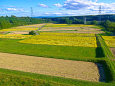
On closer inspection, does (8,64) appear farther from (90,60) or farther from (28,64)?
(90,60)

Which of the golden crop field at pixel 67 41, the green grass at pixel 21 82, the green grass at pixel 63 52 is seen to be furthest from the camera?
the golden crop field at pixel 67 41

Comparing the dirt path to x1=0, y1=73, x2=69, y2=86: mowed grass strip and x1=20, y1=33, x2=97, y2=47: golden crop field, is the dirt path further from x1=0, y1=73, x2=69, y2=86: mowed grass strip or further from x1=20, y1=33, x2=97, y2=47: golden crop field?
x1=20, y1=33, x2=97, y2=47: golden crop field

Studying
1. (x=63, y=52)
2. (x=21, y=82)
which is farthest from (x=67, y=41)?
(x=21, y=82)

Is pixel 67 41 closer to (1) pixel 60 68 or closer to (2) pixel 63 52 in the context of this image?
(2) pixel 63 52

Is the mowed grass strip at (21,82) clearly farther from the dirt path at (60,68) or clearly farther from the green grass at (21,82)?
the dirt path at (60,68)

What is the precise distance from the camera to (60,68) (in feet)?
51.5

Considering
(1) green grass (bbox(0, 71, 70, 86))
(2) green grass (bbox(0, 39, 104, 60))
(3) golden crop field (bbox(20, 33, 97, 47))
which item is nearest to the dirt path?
(2) green grass (bbox(0, 39, 104, 60))

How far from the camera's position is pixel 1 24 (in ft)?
257

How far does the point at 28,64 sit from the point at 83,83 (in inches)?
357

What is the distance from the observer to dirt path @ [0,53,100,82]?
13651 millimetres

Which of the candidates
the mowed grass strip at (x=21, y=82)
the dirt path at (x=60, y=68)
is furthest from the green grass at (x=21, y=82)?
the dirt path at (x=60, y=68)

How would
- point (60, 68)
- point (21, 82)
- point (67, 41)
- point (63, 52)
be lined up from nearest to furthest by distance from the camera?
point (21, 82) → point (60, 68) → point (63, 52) → point (67, 41)

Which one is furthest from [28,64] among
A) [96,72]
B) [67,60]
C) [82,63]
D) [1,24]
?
[1,24]

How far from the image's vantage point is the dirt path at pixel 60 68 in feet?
44.8
